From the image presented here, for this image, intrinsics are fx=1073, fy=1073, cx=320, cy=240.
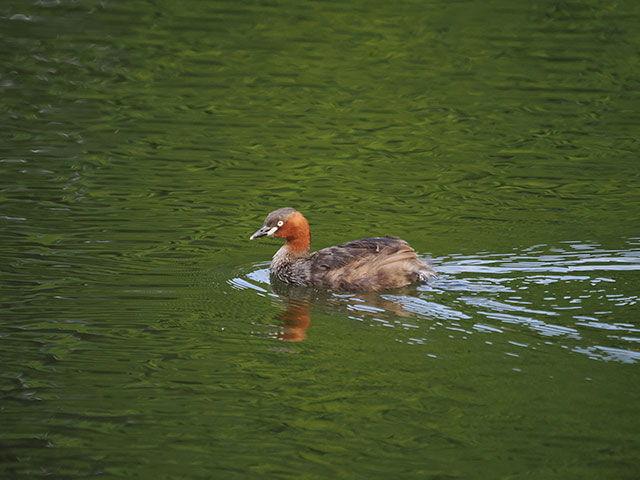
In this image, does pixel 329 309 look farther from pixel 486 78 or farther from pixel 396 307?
pixel 486 78

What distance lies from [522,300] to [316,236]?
325cm

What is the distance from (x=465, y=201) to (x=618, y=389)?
5.63 m

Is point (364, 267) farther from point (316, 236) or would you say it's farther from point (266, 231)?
point (316, 236)

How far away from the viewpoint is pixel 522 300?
873 centimetres

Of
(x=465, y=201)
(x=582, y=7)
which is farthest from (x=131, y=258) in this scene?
(x=582, y=7)

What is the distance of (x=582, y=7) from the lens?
2320 cm

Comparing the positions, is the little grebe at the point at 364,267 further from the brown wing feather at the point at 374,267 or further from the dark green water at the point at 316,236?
the dark green water at the point at 316,236

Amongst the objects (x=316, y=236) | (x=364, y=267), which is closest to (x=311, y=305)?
(x=364, y=267)

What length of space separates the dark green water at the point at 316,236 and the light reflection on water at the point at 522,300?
0.03 meters

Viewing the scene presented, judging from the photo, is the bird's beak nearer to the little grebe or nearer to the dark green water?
the little grebe

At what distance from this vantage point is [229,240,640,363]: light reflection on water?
26.2ft

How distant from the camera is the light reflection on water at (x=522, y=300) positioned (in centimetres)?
800

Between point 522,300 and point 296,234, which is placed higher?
point 296,234

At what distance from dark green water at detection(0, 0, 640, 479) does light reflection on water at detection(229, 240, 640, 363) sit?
1.3 inches
